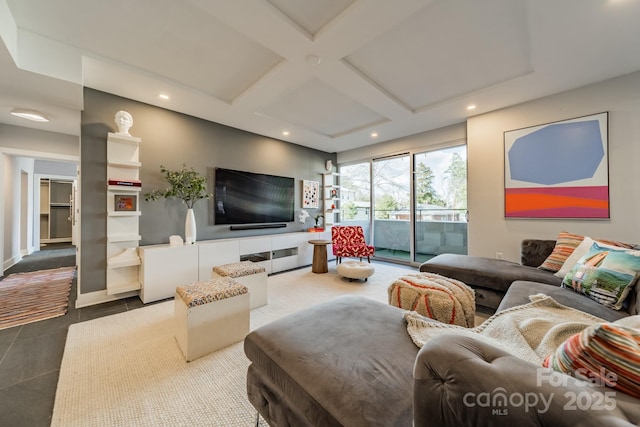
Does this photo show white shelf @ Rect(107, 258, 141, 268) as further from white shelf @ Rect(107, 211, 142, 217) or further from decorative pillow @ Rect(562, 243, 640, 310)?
decorative pillow @ Rect(562, 243, 640, 310)

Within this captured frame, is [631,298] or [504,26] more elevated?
[504,26]

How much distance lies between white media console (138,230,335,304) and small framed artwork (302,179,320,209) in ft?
3.43

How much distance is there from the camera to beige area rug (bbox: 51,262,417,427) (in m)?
1.30

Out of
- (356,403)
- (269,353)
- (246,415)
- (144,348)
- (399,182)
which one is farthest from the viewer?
(399,182)

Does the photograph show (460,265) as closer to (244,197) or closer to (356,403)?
(356,403)

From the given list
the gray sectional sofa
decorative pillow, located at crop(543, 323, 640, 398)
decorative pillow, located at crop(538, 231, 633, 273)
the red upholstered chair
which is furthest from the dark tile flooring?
decorative pillow, located at crop(538, 231, 633, 273)

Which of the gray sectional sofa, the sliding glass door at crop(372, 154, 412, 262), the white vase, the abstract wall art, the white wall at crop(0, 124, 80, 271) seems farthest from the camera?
the sliding glass door at crop(372, 154, 412, 262)

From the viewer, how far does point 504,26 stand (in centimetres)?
200

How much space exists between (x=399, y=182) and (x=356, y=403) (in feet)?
15.2

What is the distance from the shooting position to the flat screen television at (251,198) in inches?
153

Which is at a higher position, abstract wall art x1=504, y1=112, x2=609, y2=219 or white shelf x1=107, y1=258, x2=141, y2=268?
abstract wall art x1=504, y1=112, x2=609, y2=219

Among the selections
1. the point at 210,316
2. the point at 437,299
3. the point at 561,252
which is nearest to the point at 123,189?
the point at 210,316

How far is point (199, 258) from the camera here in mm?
3205

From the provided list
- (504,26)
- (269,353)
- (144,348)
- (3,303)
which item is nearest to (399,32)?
(504,26)
